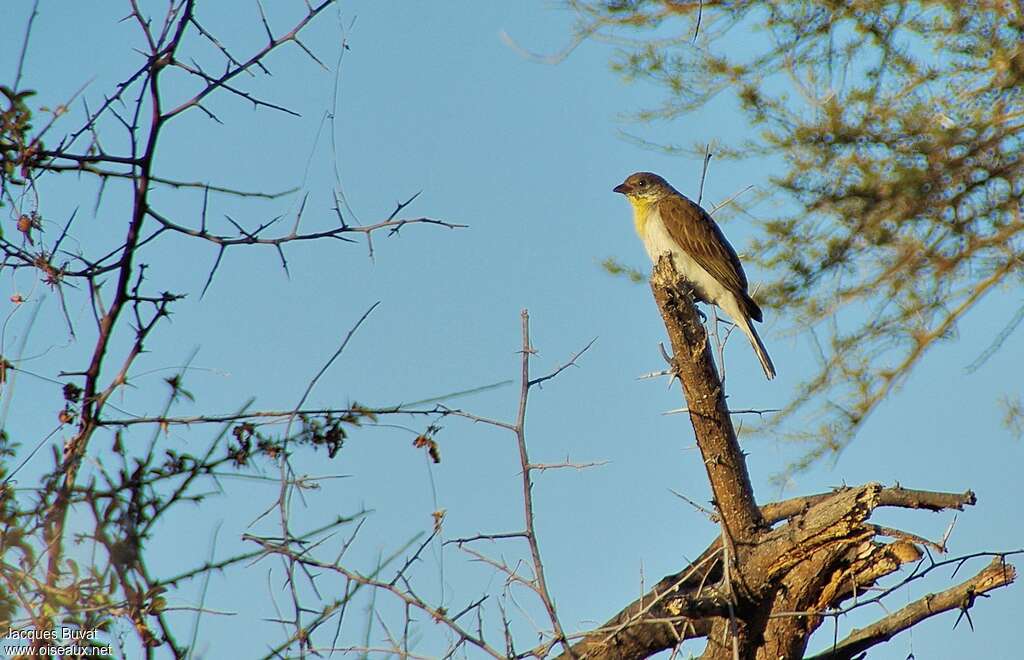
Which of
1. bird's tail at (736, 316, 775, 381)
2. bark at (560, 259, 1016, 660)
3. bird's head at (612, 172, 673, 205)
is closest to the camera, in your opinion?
bark at (560, 259, 1016, 660)

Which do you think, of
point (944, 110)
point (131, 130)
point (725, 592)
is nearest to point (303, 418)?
point (131, 130)

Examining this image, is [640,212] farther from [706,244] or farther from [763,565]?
[763,565]

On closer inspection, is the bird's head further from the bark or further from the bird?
the bark

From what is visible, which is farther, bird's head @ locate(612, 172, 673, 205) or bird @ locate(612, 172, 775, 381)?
bird's head @ locate(612, 172, 673, 205)

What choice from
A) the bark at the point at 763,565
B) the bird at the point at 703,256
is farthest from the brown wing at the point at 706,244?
the bark at the point at 763,565

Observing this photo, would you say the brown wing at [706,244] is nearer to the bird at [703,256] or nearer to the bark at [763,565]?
the bird at [703,256]

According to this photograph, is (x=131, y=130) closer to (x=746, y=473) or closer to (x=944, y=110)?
(x=746, y=473)

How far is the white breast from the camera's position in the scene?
714 cm

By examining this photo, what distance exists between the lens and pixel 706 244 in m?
7.18

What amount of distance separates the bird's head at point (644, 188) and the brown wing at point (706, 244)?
443 mm

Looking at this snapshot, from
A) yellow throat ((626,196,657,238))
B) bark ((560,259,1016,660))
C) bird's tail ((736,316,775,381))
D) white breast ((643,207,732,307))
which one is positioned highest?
yellow throat ((626,196,657,238))

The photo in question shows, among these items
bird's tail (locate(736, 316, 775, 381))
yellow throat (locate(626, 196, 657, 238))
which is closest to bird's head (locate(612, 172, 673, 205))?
yellow throat (locate(626, 196, 657, 238))

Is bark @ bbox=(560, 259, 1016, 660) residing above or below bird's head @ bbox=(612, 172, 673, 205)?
below

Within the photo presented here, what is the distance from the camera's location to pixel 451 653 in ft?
9.80
